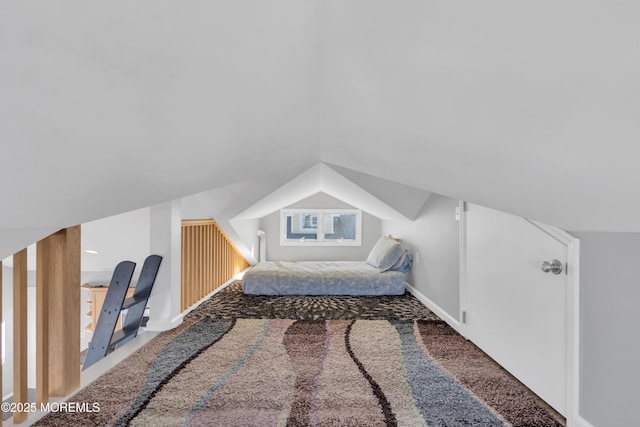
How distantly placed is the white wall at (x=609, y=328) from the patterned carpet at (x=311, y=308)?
204 cm

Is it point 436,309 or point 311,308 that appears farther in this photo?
point 311,308

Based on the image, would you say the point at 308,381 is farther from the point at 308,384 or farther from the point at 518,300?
the point at 518,300

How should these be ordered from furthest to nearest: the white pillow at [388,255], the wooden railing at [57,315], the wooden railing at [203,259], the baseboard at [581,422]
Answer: the white pillow at [388,255] → the wooden railing at [203,259] → the wooden railing at [57,315] → the baseboard at [581,422]

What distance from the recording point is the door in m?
1.91

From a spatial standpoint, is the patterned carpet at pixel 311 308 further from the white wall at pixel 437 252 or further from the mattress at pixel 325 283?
the white wall at pixel 437 252

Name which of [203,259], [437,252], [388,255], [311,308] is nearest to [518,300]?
[437,252]

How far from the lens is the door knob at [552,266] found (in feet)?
6.09

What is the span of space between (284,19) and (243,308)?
3.57m

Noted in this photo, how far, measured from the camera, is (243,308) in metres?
4.11

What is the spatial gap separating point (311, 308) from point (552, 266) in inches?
106

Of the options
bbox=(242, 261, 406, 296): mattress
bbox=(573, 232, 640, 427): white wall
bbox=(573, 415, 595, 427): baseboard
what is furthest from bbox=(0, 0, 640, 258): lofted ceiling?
bbox=(242, 261, 406, 296): mattress

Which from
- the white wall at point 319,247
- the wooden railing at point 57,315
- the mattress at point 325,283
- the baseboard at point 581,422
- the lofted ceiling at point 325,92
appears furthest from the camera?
the white wall at point 319,247

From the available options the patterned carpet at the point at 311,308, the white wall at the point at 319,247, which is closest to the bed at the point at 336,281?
the patterned carpet at the point at 311,308

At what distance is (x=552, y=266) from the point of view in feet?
6.22
